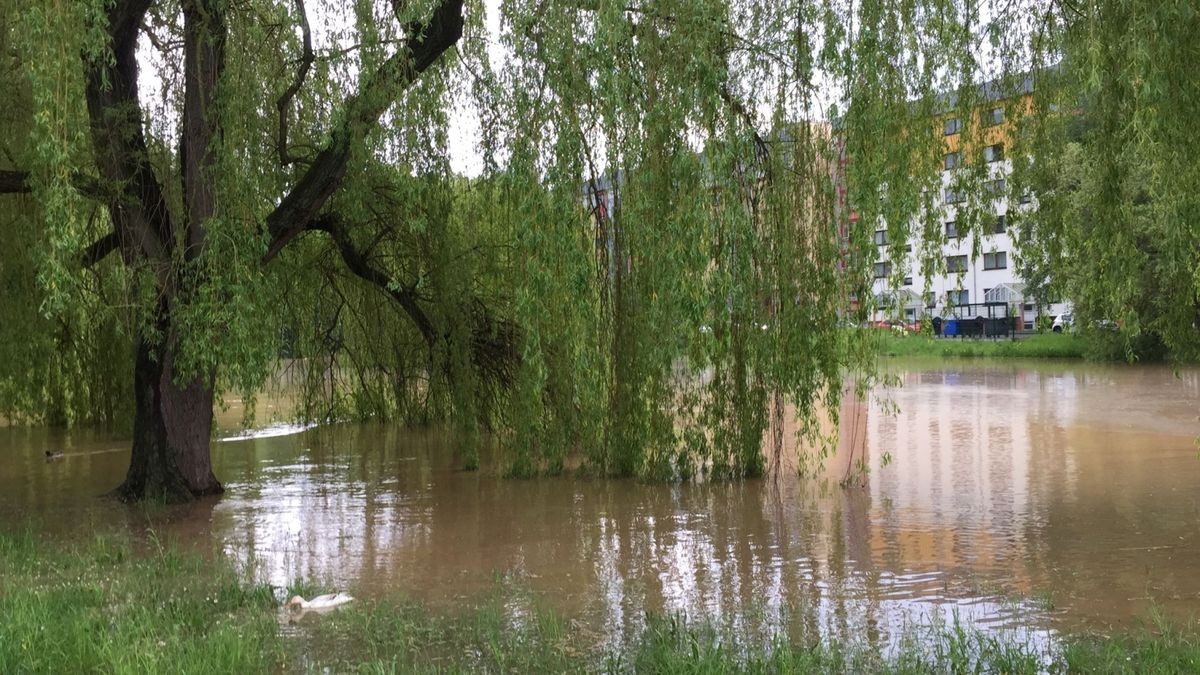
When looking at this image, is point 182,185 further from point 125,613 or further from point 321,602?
point 125,613

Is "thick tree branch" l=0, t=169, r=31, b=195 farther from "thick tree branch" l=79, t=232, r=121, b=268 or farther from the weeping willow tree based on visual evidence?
"thick tree branch" l=79, t=232, r=121, b=268

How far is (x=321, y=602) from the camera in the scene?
6461 mm

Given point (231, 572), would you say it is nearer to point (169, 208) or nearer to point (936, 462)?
point (169, 208)

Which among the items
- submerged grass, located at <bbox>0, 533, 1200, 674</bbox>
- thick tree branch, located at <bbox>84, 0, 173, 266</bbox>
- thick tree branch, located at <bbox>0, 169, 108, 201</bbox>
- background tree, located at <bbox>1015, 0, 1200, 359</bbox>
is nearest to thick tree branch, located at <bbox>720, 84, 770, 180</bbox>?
background tree, located at <bbox>1015, 0, 1200, 359</bbox>

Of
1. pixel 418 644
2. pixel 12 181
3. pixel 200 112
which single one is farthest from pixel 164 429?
pixel 418 644

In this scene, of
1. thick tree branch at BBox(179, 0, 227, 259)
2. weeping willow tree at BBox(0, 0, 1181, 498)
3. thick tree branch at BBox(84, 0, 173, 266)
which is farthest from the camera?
thick tree branch at BBox(179, 0, 227, 259)

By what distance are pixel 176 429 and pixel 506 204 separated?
3970mm

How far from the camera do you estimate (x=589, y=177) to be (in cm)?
981

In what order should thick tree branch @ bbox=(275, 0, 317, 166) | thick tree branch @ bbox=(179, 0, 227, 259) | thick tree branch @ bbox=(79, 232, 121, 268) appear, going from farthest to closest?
thick tree branch @ bbox=(79, 232, 121, 268) < thick tree branch @ bbox=(275, 0, 317, 166) < thick tree branch @ bbox=(179, 0, 227, 259)

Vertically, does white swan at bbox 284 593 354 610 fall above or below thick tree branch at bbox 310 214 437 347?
below

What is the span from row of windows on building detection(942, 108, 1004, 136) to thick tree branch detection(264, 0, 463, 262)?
4387 millimetres

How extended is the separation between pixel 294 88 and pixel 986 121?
21.2 feet

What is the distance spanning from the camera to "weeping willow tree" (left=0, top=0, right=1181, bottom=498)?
28.7ft

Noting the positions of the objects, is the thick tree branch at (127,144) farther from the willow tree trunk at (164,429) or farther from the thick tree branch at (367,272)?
the thick tree branch at (367,272)
